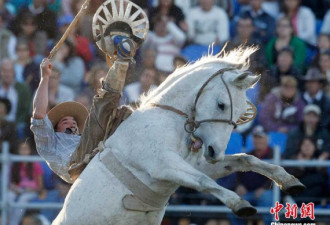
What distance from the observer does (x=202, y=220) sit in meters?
10.3

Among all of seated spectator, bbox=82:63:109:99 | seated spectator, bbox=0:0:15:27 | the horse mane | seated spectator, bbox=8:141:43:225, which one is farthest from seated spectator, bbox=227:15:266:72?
the horse mane

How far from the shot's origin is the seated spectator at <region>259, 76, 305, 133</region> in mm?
10648

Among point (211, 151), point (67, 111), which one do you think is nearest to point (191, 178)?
point (211, 151)

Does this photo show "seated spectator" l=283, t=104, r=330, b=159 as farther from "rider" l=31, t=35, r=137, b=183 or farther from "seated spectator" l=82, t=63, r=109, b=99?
"rider" l=31, t=35, r=137, b=183

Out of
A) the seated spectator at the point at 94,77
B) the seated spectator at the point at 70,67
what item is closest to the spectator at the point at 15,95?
the seated spectator at the point at 70,67

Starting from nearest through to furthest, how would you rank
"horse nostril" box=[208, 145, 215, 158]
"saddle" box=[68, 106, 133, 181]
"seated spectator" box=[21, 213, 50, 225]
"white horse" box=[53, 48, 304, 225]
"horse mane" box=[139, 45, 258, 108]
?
1. "horse nostril" box=[208, 145, 215, 158]
2. "white horse" box=[53, 48, 304, 225]
3. "horse mane" box=[139, 45, 258, 108]
4. "saddle" box=[68, 106, 133, 181]
5. "seated spectator" box=[21, 213, 50, 225]

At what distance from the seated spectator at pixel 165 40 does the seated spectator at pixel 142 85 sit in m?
0.39

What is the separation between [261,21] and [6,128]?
10.8ft

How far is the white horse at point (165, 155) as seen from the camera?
688 cm

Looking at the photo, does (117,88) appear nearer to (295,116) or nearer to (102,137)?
(102,137)

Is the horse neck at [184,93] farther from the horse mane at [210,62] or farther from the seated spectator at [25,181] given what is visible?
the seated spectator at [25,181]

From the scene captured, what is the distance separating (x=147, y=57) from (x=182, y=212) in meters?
2.06

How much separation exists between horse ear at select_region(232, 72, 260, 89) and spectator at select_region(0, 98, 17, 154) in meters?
4.99

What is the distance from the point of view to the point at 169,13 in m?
12.0
